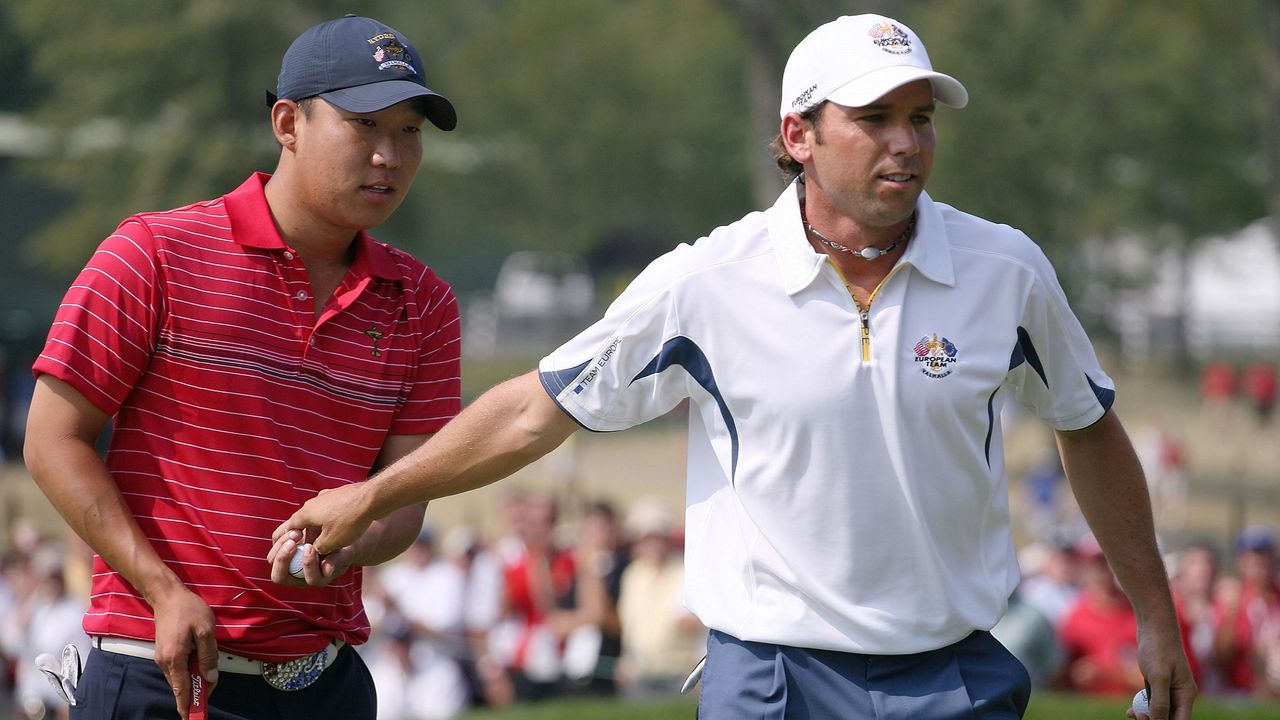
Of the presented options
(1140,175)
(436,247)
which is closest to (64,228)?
(436,247)

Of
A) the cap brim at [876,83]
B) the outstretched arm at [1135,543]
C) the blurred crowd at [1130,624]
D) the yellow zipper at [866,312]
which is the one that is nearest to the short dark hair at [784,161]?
the cap brim at [876,83]

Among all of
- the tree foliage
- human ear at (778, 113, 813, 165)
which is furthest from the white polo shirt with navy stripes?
the tree foliage

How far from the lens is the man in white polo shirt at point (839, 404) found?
3.55 m

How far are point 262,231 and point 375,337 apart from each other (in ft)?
1.30

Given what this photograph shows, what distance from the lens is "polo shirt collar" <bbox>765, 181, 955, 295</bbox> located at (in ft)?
11.9

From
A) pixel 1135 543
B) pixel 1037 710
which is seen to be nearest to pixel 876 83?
pixel 1135 543

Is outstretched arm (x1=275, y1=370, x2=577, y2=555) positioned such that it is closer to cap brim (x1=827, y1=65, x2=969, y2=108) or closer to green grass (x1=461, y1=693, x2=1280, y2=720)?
cap brim (x1=827, y1=65, x2=969, y2=108)

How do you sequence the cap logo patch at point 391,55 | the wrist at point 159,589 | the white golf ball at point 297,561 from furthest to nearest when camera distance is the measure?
1. the cap logo patch at point 391,55
2. the white golf ball at point 297,561
3. the wrist at point 159,589

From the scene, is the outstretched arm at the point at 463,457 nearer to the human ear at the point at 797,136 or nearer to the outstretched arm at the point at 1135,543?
the human ear at the point at 797,136

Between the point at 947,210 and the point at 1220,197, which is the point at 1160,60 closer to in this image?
the point at 1220,197

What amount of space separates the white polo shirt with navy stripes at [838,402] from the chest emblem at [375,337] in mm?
545

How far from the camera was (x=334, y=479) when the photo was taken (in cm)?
400

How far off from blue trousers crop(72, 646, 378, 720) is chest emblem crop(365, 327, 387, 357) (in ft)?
2.71

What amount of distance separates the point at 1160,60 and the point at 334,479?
96.1ft
